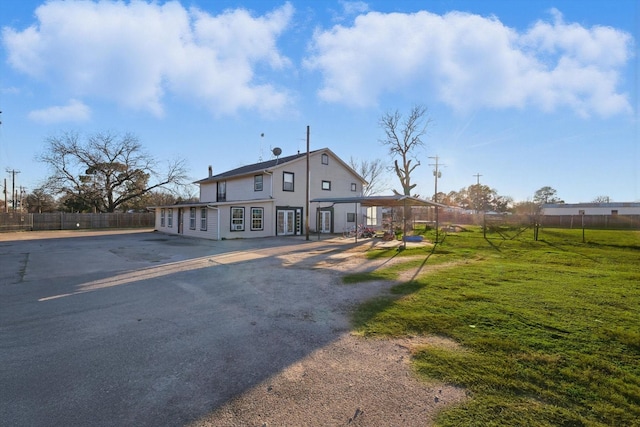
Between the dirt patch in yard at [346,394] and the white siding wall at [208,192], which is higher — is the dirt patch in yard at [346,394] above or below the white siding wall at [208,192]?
below

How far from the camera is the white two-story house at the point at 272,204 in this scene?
18766 millimetres

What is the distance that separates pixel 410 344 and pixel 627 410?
1900mm

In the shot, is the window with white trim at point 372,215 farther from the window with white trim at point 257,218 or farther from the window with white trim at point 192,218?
the window with white trim at point 192,218

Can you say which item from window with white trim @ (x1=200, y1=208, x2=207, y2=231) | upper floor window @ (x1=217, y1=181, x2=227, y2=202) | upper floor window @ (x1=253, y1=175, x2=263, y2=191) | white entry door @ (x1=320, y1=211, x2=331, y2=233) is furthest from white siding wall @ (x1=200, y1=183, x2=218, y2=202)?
white entry door @ (x1=320, y1=211, x2=331, y2=233)

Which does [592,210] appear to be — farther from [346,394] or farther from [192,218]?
[346,394]

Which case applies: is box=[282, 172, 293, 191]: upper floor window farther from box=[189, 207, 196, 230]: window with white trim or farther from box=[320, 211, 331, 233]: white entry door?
box=[189, 207, 196, 230]: window with white trim

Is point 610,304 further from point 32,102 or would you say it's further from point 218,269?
point 32,102

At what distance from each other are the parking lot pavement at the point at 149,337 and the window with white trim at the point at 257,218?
35.6 feet

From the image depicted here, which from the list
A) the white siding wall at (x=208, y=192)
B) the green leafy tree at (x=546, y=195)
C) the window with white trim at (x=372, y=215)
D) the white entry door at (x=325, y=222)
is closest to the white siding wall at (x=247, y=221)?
the white entry door at (x=325, y=222)

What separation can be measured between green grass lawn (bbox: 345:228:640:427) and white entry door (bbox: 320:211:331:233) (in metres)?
15.3

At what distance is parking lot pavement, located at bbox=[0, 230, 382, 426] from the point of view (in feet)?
8.53

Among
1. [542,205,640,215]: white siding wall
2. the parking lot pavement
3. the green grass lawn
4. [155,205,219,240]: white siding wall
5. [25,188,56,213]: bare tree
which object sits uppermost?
[25,188,56,213]: bare tree

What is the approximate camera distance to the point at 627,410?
2371 millimetres

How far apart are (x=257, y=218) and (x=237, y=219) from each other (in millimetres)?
1349
